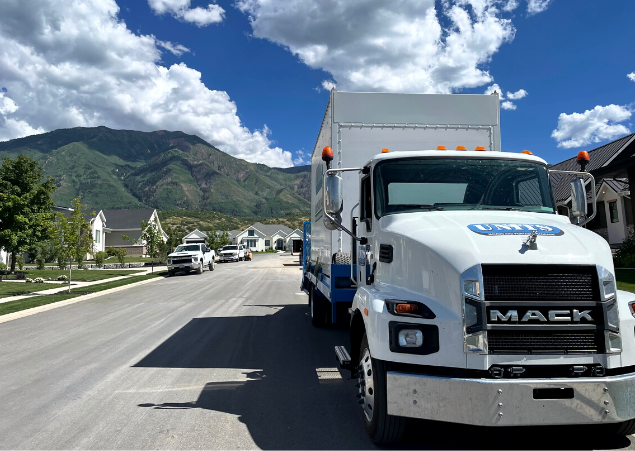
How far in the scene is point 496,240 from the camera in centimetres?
366

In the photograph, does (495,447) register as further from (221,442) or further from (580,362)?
(221,442)

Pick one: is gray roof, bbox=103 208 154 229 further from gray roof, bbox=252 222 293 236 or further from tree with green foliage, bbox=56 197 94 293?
gray roof, bbox=252 222 293 236

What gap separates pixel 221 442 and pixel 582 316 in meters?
3.03

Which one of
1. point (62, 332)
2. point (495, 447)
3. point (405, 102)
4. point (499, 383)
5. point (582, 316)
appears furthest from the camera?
point (62, 332)

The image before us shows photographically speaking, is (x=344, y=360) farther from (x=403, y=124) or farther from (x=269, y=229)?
(x=269, y=229)

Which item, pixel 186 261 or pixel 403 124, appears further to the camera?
pixel 186 261

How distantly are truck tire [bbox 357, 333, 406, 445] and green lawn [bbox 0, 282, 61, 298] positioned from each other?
1691 centimetres

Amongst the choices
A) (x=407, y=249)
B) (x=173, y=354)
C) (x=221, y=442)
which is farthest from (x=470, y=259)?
(x=173, y=354)

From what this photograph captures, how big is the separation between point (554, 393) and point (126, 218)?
2621 inches

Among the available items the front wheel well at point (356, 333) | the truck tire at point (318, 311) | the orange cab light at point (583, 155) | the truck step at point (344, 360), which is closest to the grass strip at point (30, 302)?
the truck tire at point (318, 311)

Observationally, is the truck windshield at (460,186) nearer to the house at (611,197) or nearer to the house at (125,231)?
the house at (611,197)

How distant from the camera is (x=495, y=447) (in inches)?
156

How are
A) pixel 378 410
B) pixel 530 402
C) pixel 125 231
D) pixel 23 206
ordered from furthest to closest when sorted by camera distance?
pixel 125 231, pixel 23 206, pixel 378 410, pixel 530 402

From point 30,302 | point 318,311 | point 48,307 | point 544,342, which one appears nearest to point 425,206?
point 544,342
